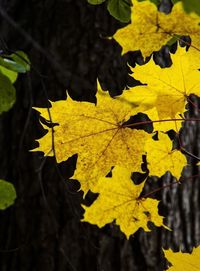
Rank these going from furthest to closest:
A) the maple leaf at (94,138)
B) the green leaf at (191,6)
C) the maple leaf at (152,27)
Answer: the maple leaf at (94,138)
the maple leaf at (152,27)
the green leaf at (191,6)

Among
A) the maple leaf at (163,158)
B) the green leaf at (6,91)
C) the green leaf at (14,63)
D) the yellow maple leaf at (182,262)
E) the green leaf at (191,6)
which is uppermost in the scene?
the green leaf at (14,63)

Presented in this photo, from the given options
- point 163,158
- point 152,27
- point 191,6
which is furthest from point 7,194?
point 191,6

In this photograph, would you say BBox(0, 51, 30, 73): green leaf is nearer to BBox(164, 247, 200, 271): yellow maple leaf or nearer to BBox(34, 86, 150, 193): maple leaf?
BBox(34, 86, 150, 193): maple leaf

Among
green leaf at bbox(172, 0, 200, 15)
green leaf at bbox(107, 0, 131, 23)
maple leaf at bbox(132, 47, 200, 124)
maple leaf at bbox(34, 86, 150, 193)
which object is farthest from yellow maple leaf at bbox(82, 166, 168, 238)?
green leaf at bbox(172, 0, 200, 15)

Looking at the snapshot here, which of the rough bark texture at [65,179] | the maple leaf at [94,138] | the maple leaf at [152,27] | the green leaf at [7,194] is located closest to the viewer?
the maple leaf at [152,27]

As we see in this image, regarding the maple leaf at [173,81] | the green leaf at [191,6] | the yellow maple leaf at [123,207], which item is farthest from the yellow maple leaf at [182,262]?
the green leaf at [191,6]

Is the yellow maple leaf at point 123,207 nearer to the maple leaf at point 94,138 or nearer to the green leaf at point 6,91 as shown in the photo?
the maple leaf at point 94,138
